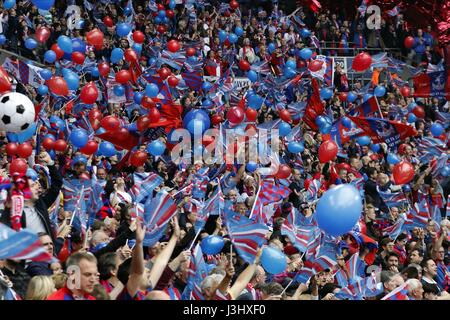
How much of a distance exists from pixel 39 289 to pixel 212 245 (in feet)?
8.66

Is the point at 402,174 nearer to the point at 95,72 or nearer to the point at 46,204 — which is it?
the point at 95,72

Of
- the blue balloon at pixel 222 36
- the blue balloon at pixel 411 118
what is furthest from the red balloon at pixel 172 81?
the blue balloon at pixel 411 118

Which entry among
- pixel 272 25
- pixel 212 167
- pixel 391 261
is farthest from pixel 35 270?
pixel 272 25

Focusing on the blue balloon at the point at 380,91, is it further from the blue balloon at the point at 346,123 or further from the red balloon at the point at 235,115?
the red balloon at the point at 235,115

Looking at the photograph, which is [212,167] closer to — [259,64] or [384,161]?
[384,161]

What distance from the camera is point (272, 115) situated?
570 inches

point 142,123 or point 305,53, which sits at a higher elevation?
point 142,123

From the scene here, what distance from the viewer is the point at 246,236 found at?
20.4ft

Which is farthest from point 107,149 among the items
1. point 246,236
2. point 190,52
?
point 246,236

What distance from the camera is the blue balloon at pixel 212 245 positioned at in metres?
7.36

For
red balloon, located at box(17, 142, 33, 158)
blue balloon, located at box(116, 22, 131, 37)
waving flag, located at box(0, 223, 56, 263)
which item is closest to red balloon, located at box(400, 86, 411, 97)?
blue balloon, located at box(116, 22, 131, 37)

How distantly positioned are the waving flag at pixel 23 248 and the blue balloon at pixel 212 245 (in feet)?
10.1

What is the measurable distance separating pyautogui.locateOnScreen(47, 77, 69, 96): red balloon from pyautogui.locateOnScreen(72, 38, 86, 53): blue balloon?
2358 millimetres

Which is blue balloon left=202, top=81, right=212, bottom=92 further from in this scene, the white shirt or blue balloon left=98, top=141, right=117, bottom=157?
the white shirt
